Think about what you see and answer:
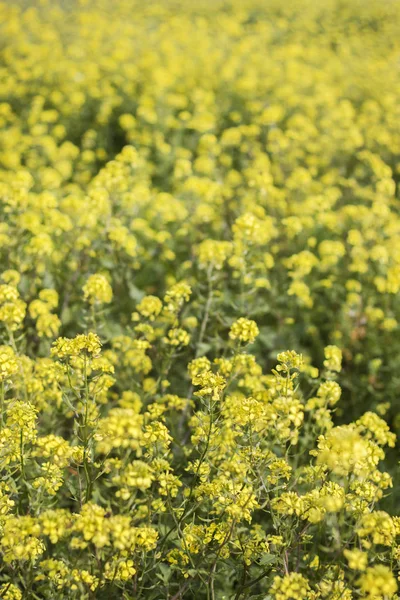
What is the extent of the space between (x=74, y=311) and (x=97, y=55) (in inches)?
266

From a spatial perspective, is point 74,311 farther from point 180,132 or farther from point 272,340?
point 180,132

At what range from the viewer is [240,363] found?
320cm

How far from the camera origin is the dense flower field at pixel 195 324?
2346mm

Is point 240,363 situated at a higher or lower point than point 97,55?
lower

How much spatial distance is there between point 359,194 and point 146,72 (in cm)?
459

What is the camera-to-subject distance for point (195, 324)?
3.85 m

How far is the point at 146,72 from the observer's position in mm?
8867

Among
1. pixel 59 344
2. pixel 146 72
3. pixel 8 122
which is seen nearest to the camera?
pixel 59 344

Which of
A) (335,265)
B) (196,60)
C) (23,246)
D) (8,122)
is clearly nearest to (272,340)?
(335,265)

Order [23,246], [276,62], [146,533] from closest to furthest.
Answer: [146,533], [23,246], [276,62]

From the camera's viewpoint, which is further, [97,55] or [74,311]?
[97,55]

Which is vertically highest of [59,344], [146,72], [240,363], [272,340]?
[146,72]

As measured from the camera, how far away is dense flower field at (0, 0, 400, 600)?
2346 millimetres

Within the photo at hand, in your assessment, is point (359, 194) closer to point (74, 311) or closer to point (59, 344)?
point (74, 311)
